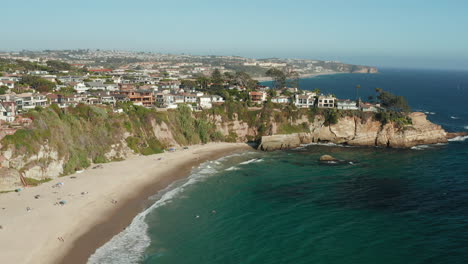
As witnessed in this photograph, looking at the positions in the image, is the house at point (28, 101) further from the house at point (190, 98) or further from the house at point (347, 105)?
the house at point (347, 105)

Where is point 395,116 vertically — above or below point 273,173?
above

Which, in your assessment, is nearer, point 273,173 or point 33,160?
point 33,160

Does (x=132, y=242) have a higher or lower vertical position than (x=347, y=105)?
lower

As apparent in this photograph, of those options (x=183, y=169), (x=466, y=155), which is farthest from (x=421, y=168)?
(x=183, y=169)

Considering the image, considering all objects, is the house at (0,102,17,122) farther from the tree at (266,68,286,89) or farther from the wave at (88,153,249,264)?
the tree at (266,68,286,89)

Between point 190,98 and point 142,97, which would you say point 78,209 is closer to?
point 142,97

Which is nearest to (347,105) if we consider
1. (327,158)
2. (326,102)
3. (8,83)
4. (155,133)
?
(326,102)

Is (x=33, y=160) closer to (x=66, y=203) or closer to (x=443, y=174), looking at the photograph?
(x=66, y=203)
